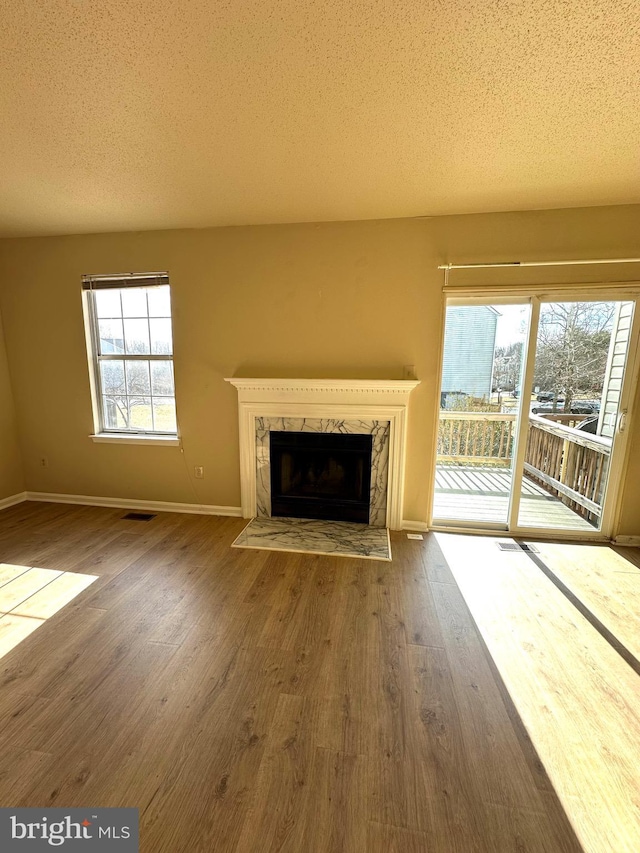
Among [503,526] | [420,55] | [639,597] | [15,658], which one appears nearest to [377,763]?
[15,658]

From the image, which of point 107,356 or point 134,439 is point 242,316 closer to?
point 107,356

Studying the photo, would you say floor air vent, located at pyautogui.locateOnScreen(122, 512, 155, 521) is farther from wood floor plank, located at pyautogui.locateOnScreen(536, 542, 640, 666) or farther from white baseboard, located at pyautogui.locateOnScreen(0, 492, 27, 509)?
wood floor plank, located at pyautogui.locateOnScreen(536, 542, 640, 666)

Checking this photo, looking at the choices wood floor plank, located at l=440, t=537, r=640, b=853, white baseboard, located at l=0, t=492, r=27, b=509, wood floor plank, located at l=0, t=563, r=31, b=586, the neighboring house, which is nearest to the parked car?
the neighboring house

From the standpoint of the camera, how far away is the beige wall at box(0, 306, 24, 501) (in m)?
3.44

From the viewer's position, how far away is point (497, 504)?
3246 mm

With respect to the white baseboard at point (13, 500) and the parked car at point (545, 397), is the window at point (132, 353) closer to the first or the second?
the white baseboard at point (13, 500)

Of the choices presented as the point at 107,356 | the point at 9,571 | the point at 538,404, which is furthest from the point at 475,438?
the point at 9,571

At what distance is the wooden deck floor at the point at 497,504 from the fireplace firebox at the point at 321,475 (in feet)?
2.35

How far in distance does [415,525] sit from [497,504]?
0.86 meters

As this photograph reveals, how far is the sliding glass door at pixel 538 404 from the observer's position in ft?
8.91

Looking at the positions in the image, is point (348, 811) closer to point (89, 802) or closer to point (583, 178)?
point (89, 802)

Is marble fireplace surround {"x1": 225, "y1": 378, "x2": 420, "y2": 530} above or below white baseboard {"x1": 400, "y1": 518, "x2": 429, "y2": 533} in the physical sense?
above

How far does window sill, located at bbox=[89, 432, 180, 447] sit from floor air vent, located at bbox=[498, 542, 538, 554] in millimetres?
3028

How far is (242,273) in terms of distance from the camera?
2.97m
